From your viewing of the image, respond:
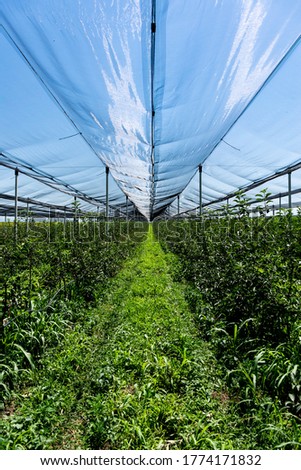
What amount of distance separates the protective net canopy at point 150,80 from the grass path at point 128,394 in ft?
9.07

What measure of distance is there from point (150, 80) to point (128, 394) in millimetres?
2910

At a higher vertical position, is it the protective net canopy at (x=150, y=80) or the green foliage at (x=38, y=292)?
the protective net canopy at (x=150, y=80)

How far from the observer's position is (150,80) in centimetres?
279

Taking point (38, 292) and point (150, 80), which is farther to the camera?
point (38, 292)

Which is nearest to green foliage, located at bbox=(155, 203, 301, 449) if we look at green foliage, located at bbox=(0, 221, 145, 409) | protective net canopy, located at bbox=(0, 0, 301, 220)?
protective net canopy, located at bbox=(0, 0, 301, 220)

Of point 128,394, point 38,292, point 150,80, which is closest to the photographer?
point 128,394

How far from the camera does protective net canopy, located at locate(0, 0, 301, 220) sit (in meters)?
2.05

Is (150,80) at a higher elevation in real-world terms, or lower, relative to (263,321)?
higher

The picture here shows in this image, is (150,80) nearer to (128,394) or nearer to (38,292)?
(128,394)

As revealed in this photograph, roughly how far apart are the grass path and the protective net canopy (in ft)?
9.07

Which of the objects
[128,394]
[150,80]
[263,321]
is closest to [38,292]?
[128,394]

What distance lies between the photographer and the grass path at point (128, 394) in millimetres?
2109

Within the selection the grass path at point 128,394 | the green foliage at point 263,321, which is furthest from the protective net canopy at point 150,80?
the grass path at point 128,394

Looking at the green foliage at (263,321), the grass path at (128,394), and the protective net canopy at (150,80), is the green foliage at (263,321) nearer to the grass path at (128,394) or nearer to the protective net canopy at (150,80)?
the grass path at (128,394)
